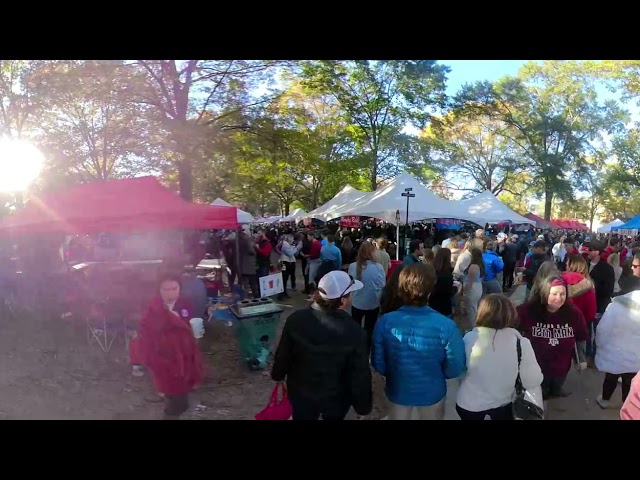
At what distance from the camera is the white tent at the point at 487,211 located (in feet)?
41.5

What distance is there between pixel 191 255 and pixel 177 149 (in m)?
2.75

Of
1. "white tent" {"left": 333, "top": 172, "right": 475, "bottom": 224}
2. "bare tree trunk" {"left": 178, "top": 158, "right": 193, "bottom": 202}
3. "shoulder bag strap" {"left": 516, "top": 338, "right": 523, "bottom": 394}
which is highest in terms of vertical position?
"bare tree trunk" {"left": 178, "top": 158, "right": 193, "bottom": 202}

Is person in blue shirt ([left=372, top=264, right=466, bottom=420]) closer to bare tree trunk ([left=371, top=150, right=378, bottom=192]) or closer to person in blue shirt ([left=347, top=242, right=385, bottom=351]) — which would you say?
person in blue shirt ([left=347, top=242, right=385, bottom=351])

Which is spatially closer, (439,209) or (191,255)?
(191,255)

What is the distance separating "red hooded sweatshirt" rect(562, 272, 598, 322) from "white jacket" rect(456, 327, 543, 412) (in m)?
2.16

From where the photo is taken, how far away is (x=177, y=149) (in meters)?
10.4

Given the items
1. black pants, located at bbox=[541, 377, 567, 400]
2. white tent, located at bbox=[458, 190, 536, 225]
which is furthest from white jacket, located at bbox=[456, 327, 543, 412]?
white tent, located at bbox=[458, 190, 536, 225]

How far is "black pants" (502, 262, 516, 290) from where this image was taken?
10.9m

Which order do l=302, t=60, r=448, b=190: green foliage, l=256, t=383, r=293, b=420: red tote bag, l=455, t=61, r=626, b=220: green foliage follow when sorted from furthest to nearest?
1. l=455, t=61, r=626, b=220: green foliage
2. l=302, t=60, r=448, b=190: green foliage
3. l=256, t=383, r=293, b=420: red tote bag

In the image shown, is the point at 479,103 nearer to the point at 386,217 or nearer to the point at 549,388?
the point at 386,217

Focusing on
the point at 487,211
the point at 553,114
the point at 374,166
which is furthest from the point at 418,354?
the point at 553,114

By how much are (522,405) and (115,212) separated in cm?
591

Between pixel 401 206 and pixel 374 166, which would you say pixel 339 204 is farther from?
pixel 374 166

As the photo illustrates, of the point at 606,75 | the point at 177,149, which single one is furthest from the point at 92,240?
the point at 606,75
